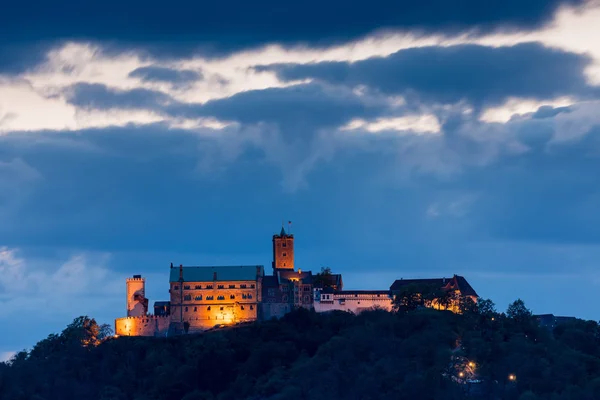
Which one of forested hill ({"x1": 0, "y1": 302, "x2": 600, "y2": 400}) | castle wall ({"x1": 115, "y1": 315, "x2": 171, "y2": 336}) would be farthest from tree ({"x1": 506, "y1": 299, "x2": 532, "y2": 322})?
castle wall ({"x1": 115, "y1": 315, "x2": 171, "y2": 336})

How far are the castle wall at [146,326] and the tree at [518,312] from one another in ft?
141

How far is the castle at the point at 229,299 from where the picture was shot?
181375 mm

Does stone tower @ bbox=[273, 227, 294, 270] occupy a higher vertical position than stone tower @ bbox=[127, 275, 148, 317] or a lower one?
higher

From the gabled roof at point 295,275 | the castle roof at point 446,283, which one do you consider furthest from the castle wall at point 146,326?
the castle roof at point 446,283

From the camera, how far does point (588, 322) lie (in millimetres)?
176375

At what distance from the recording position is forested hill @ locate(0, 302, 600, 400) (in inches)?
5748

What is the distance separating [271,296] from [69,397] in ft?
94.3

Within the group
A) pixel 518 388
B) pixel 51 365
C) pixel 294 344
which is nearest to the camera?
pixel 518 388

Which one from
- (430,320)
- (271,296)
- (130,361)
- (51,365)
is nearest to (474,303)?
(430,320)

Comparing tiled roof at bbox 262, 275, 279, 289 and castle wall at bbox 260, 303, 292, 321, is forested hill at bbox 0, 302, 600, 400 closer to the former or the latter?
castle wall at bbox 260, 303, 292, 321

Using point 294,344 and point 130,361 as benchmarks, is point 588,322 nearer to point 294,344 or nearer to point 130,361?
point 294,344

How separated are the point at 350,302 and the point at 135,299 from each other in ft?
91.1

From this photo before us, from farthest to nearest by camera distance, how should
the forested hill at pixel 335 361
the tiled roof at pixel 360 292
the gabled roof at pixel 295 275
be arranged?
the gabled roof at pixel 295 275
the tiled roof at pixel 360 292
the forested hill at pixel 335 361

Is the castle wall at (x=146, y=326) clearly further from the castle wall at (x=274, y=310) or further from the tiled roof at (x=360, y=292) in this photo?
the tiled roof at (x=360, y=292)
